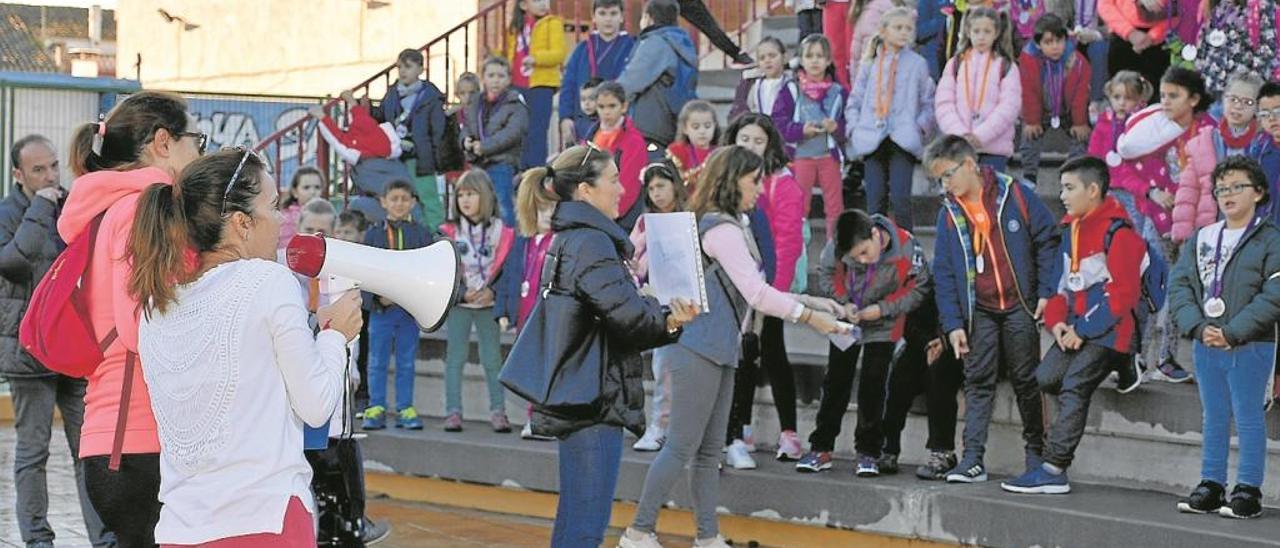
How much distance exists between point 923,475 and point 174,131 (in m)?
4.57

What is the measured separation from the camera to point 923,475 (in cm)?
827

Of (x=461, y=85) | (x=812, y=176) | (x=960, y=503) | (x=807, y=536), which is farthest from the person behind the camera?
(x=461, y=85)

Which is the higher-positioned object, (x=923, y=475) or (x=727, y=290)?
(x=727, y=290)

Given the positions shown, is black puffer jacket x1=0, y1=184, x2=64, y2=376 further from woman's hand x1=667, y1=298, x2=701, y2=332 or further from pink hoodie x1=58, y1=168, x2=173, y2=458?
pink hoodie x1=58, y1=168, x2=173, y2=458

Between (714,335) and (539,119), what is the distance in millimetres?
6030

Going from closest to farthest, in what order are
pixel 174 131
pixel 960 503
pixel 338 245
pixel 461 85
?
pixel 338 245
pixel 174 131
pixel 960 503
pixel 461 85

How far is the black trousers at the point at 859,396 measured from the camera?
8.50 metres

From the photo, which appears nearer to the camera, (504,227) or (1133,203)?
(1133,203)

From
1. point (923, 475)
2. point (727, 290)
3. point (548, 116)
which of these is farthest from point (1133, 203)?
point (548, 116)

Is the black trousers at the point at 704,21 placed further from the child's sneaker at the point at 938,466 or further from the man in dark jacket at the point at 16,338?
the man in dark jacket at the point at 16,338

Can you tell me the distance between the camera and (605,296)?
6.38 metres

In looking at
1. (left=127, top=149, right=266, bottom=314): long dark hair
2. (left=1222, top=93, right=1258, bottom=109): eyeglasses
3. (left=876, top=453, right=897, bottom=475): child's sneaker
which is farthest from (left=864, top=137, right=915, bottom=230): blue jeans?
(left=127, top=149, right=266, bottom=314): long dark hair

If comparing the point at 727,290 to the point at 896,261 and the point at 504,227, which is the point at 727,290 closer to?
the point at 896,261

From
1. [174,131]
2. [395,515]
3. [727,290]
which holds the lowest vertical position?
[395,515]
